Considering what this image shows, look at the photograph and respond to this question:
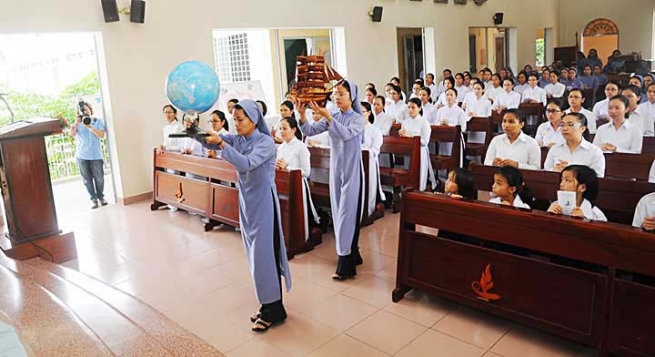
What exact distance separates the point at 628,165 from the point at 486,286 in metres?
2.20

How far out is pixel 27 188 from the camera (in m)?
4.46

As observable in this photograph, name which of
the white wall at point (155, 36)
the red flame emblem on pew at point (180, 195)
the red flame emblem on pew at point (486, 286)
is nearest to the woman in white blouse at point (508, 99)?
the white wall at point (155, 36)

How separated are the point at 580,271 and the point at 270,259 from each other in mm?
1812

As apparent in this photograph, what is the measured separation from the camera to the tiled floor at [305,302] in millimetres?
3199

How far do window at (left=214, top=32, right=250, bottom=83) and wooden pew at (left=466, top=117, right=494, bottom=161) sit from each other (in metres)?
5.36

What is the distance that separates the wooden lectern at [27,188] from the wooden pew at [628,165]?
15.6 feet

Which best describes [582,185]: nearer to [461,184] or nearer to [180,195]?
[461,184]

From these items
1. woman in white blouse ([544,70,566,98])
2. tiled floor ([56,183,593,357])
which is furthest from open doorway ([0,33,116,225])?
woman in white blouse ([544,70,566,98])

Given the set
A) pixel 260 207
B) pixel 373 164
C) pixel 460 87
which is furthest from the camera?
pixel 460 87

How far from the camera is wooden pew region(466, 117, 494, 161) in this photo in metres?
7.19

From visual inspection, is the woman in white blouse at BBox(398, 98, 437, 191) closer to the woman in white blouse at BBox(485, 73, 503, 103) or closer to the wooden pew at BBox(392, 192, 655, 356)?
the wooden pew at BBox(392, 192, 655, 356)

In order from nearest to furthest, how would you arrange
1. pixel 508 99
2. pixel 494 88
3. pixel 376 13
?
pixel 508 99 → pixel 376 13 → pixel 494 88

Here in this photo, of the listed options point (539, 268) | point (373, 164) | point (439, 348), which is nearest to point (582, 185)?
point (539, 268)

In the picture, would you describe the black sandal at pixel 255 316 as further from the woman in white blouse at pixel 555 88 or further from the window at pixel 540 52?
the window at pixel 540 52
